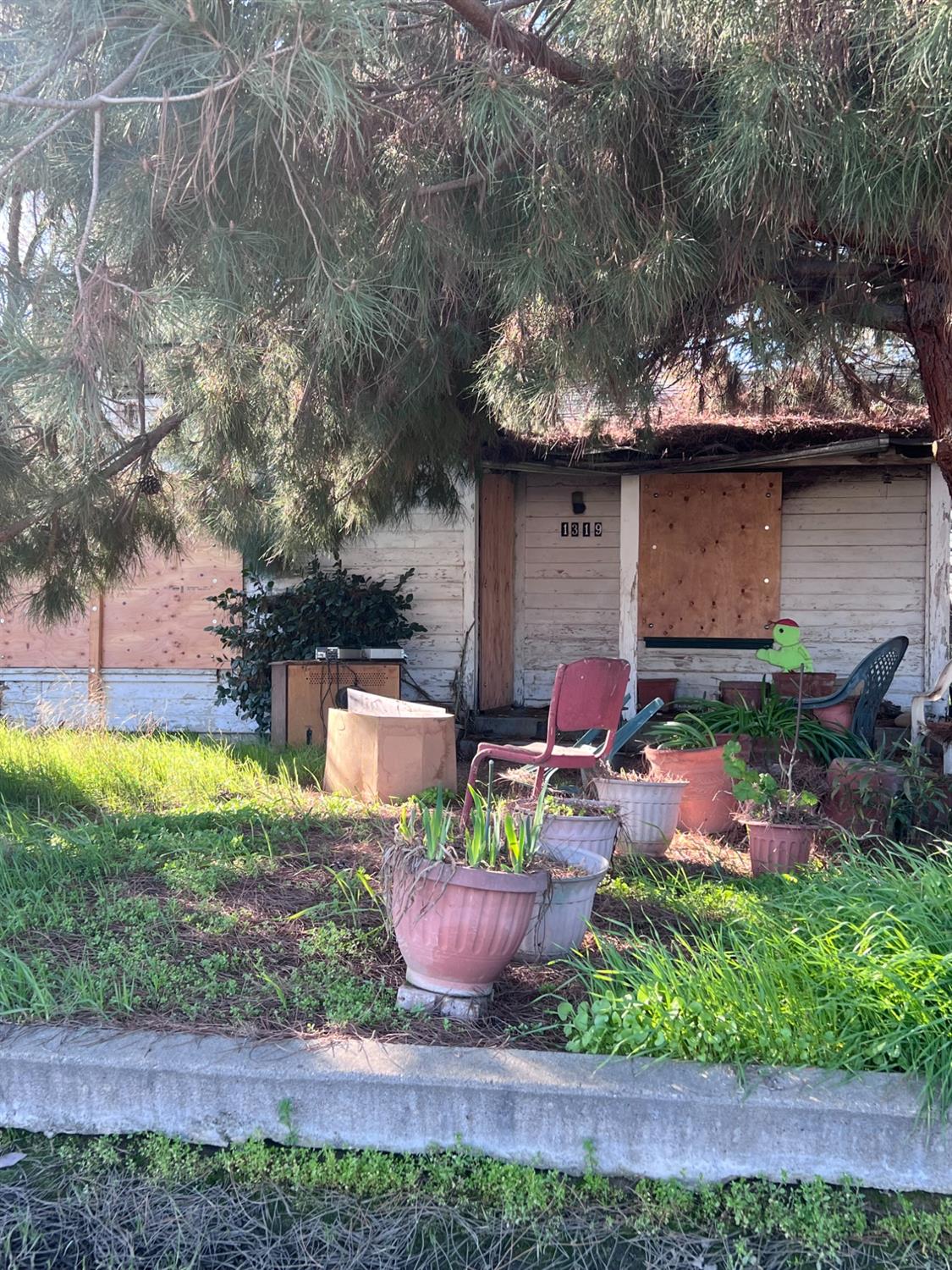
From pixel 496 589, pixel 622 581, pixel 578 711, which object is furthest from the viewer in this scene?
pixel 496 589

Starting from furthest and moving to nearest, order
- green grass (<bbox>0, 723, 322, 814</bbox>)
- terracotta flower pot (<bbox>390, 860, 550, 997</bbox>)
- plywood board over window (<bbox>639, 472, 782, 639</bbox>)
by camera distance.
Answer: plywood board over window (<bbox>639, 472, 782, 639</bbox>) → green grass (<bbox>0, 723, 322, 814</bbox>) → terracotta flower pot (<bbox>390, 860, 550, 997</bbox>)

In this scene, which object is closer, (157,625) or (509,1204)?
(509,1204)

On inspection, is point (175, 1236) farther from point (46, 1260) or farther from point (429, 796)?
point (429, 796)

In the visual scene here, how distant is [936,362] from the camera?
4.62 metres

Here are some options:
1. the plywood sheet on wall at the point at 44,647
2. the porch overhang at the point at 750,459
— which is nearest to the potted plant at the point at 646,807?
the porch overhang at the point at 750,459

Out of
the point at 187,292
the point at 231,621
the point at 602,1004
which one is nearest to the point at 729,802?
the point at 602,1004

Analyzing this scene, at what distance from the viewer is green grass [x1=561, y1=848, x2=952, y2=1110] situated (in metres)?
2.50

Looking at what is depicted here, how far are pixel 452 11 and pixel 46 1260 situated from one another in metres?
3.77

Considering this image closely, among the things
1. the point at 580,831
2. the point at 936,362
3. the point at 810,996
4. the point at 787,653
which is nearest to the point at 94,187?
the point at 580,831

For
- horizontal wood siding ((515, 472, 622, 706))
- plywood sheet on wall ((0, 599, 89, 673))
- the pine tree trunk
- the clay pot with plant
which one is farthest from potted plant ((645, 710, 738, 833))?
plywood sheet on wall ((0, 599, 89, 673))

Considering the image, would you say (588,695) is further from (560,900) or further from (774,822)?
(560,900)

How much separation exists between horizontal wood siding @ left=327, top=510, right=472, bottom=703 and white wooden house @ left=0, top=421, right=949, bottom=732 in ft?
0.05

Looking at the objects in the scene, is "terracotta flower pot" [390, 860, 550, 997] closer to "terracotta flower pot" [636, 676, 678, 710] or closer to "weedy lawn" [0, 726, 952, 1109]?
"weedy lawn" [0, 726, 952, 1109]

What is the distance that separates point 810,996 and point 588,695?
84.0 inches
